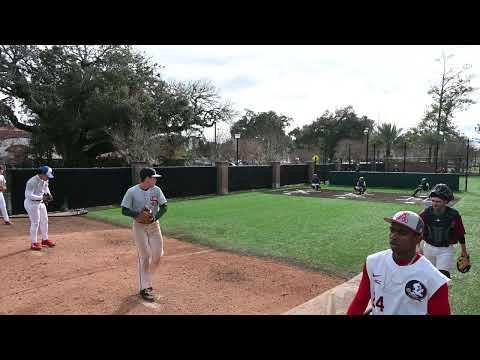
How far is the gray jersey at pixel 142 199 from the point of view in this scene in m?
5.61

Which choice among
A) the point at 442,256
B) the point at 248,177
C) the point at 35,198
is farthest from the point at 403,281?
the point at 248,177

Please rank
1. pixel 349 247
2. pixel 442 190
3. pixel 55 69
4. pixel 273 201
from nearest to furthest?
pixel 442 190 → pixel 349 247 → pixel 273 201 → pixel 55 69

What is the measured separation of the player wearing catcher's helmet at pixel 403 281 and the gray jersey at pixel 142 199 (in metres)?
3.75

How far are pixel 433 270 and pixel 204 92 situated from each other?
3027 cm

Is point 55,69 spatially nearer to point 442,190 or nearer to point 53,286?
point 53,286

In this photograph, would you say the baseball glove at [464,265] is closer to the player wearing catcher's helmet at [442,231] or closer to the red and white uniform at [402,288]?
the player wearing catcher's helmet at [442,231]

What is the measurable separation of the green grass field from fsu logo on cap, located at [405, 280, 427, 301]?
3.41 meters

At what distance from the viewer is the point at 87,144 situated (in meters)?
28.1

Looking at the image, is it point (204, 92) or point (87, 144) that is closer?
point (87, 144)

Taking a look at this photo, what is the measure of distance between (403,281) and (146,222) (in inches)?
153

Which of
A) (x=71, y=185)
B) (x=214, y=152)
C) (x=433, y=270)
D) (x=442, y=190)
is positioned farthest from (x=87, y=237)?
(x=214, y=152)

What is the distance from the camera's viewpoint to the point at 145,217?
18.0ft

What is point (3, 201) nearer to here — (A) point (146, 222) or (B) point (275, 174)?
(A) point (146, 222)

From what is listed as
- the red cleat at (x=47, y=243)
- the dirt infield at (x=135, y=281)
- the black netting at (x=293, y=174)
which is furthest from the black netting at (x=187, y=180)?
the dirt infield at (x=135, y=281)
